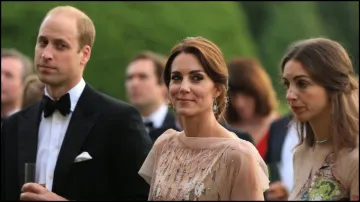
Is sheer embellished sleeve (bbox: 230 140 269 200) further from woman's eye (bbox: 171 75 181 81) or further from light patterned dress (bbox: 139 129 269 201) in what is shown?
woman's eye (bbox: 171 75 181 81)

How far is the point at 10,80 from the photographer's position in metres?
9.40

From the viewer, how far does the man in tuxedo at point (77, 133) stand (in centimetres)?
588

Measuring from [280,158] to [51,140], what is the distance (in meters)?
2.84

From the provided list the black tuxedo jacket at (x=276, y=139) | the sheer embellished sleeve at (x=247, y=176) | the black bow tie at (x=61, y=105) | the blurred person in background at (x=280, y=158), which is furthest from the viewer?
the black tuxedo jacket at (x=276, y=139)

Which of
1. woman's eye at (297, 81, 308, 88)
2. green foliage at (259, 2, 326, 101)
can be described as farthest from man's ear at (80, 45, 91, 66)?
green foliage at (259, 2, 326, 101)

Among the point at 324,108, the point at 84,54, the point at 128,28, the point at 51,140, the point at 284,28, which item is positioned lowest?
the point at 51,140

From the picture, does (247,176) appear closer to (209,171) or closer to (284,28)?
(209,171)

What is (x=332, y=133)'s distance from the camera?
4926 mm

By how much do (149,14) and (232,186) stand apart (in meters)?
10.3

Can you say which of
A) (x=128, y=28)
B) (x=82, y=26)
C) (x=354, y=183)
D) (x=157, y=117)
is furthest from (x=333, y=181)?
(x=128, y=28)

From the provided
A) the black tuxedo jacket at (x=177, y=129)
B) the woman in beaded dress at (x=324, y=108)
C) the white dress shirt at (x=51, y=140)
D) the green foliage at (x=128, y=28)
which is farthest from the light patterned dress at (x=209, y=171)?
the green foliage at (x=128, y=28)

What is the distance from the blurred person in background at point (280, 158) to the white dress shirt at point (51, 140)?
1.91m

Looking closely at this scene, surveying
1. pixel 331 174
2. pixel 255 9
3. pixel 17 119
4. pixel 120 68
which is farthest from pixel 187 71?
pixel 255 9

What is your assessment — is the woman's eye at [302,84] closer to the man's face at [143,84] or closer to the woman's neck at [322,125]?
the woman's neck at [322,125]
